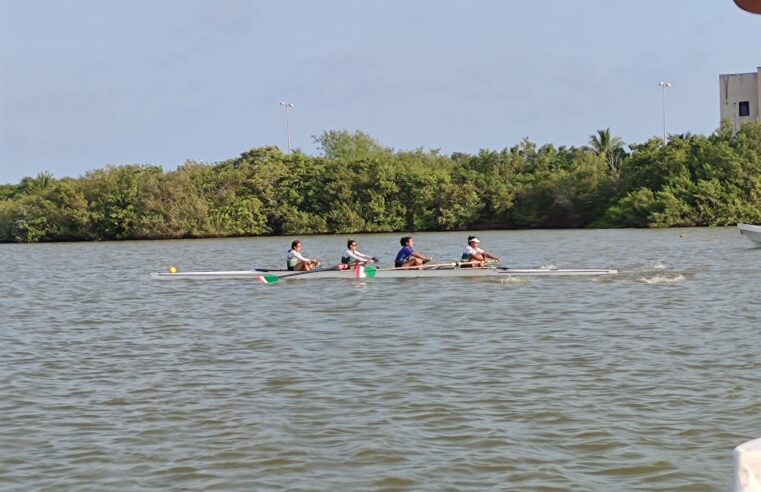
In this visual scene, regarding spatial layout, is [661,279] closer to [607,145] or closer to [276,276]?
[276,276]

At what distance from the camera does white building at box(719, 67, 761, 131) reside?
224 feet

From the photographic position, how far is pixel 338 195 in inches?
2475

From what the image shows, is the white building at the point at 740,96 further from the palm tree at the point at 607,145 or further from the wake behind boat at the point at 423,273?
the wake behind boat at the point at 423,273

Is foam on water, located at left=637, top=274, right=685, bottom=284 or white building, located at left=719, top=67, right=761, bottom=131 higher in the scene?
white building, located at left=719, top=67, right=761, bottom=131

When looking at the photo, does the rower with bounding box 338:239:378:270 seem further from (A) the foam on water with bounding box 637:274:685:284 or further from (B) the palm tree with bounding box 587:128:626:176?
(B) the palm tree with bounding box 587:128:626:176

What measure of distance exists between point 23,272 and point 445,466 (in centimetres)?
2877

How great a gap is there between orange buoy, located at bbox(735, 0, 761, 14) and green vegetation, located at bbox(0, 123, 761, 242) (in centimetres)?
5554

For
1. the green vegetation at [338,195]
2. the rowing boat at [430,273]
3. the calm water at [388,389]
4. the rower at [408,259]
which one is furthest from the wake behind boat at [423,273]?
the green vegetation at [338,195]

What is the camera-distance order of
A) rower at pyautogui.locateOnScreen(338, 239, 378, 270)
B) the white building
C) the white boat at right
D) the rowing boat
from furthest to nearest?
the white building, the white boat at right, rower at pyautogui.locateOnScreen(338, 239, 378, 270), the rowing boat

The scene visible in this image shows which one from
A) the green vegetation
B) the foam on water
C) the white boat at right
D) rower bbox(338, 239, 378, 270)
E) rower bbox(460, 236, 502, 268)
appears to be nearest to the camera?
the foam on water

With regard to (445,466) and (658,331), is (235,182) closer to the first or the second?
(658,331)

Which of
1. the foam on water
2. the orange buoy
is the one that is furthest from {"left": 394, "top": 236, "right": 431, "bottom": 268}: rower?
the orange buoy

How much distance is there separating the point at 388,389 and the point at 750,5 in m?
7.85

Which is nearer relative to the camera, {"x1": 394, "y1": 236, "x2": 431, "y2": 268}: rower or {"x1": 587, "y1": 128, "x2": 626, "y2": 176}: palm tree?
{"x1": 394, "y1": 236, "x2": 431, "y2": 268}: rower
